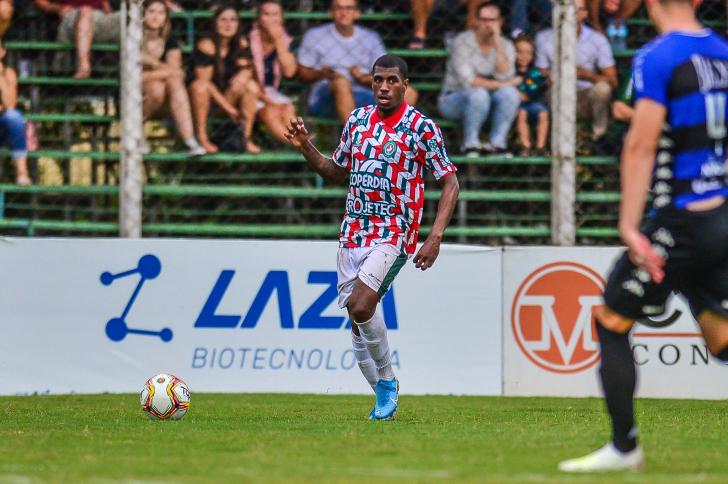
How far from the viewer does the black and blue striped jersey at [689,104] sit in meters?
4.01

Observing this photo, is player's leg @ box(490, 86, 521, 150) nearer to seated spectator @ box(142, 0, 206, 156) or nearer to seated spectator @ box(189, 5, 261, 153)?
seated spectator @ box(189, 5, 261, 153)

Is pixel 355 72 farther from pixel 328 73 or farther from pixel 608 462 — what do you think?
pixel 608 462

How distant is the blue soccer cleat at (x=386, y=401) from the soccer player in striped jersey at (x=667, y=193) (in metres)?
2.59

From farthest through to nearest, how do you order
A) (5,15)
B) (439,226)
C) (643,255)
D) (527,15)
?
(5,15)
(527,15)
(439,226)
(643,255)

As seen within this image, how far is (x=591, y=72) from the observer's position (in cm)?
1085

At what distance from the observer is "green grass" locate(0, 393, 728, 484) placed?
404 cm

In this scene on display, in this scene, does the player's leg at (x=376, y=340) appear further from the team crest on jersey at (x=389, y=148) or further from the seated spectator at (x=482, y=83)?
the seated spectator at (x=482, y=83)

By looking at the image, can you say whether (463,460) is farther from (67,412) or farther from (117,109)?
(117,109)

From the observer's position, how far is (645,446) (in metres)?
5.02

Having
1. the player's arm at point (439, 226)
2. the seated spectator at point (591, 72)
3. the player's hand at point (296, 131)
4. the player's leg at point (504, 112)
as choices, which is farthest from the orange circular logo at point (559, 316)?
the player's hand at point (296, 131)

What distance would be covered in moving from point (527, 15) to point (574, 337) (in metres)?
3.84

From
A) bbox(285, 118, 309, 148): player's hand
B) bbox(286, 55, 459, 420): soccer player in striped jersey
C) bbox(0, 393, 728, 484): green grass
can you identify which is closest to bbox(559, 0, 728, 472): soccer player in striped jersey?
bbox(0, 393, 728, 484): green grass

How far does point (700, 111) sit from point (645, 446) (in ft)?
5.87

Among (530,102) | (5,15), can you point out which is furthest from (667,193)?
(5,15)
